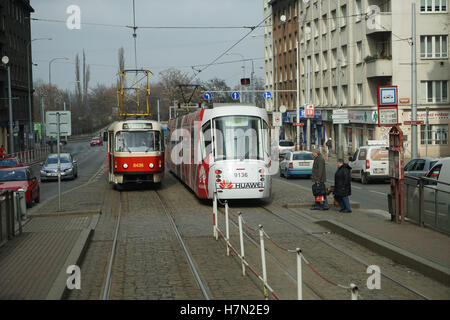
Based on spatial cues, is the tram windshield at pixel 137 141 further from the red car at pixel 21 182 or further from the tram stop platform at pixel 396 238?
the tram stop platform at pixel 396 238

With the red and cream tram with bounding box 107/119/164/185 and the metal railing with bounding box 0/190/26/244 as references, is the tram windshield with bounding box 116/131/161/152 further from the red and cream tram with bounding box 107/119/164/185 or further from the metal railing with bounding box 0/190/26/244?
the metal railing with bounding box 0/190/26/244

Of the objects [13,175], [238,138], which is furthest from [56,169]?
[238,138]

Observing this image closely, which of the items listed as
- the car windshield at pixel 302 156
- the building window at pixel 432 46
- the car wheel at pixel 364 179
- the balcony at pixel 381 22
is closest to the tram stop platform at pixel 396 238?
the car wheel at pixel 364 179

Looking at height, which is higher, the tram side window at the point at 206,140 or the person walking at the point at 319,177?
the tram side window at the point at 206,140

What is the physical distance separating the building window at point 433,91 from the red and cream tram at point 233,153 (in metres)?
29.3

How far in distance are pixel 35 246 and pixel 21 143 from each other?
64.9 m

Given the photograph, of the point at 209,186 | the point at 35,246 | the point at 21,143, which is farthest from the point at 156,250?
the point at 21,143

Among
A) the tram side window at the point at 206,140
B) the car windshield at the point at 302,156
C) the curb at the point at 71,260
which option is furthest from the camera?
the car windshield at the point at 302,156

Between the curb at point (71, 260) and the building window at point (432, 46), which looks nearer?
the curb at point (71, 260)

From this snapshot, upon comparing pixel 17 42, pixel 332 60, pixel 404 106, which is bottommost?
pixel 404 106

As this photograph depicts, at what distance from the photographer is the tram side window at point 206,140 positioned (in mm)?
19484

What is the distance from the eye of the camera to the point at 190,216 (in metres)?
17.9

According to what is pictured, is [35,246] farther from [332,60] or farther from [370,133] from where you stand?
[332,60]

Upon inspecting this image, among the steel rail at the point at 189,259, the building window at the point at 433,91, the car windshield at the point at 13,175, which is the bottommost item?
the steel rail at the point at 189,259
